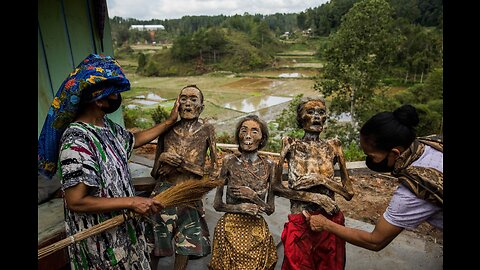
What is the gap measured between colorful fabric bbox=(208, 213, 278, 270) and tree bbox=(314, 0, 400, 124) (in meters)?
8.75

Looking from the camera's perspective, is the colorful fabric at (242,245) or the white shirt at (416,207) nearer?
the white shirt at (416,207)

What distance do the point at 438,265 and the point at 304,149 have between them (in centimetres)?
199

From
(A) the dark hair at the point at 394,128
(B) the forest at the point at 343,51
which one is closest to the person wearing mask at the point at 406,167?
(A) the dark hair at the point at 394,128

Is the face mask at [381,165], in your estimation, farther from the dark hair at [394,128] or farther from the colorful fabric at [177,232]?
the colorful fabric at [177,232]

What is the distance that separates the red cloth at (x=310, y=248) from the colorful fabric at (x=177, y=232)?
2.48 ft

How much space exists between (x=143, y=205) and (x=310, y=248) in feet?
4.79

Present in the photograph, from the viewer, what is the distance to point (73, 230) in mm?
2229

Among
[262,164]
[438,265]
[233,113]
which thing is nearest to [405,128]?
[262,164]

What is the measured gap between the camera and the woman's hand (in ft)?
7.20

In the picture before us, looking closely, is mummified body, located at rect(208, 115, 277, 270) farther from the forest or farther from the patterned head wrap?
the forest

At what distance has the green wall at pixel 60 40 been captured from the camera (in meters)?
4.13

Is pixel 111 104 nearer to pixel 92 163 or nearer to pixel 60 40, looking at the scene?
pixel 92 163

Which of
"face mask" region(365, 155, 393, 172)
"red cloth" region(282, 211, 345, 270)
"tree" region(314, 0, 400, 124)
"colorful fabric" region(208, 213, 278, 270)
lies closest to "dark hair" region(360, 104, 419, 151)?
"face mask" region(365, 155, 393, 172)
